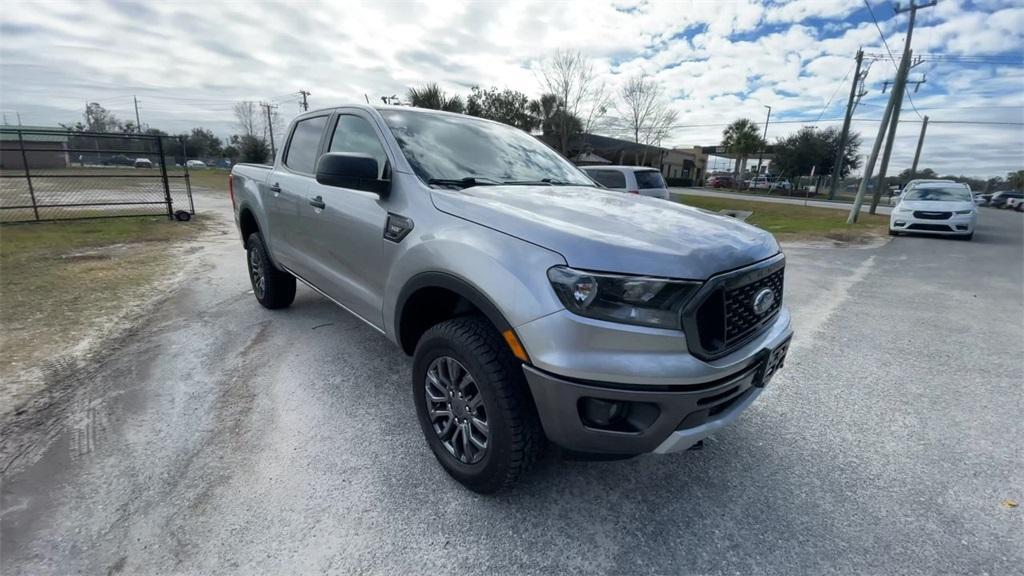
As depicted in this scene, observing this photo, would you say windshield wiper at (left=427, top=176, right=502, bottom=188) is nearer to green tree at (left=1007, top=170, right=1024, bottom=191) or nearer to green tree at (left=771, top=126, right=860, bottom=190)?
green tree at (left=771, top=126, right=860, bottom=190)

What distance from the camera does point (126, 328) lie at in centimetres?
414

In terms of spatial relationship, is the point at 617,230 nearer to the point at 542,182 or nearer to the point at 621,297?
the point at 621,297

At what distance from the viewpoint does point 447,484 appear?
2285 millimetres

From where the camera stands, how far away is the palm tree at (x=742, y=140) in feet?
158

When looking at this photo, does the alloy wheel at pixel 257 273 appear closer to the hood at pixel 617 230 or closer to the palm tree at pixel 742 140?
the hood at pixel 617 230

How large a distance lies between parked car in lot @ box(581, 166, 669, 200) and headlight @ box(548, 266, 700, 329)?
357 inches

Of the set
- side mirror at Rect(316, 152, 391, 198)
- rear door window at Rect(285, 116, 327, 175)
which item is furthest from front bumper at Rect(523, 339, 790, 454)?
rear door window at Rect(285, 116, 327, 175)

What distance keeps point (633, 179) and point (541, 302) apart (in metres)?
9.52

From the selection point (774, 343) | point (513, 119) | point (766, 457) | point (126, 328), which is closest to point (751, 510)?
point (766, 457)

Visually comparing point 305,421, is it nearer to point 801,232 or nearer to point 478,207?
point 478,207

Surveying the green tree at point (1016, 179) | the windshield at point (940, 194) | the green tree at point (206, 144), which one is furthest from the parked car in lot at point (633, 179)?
the green tree at point (1016, 179)

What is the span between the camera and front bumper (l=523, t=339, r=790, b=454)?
1695mm

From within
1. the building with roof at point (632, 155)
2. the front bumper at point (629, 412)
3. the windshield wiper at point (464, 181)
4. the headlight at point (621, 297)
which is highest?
the building with roof at point (632, 155)

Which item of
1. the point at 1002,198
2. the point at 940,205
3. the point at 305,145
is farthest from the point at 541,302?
the point at 1002,198
